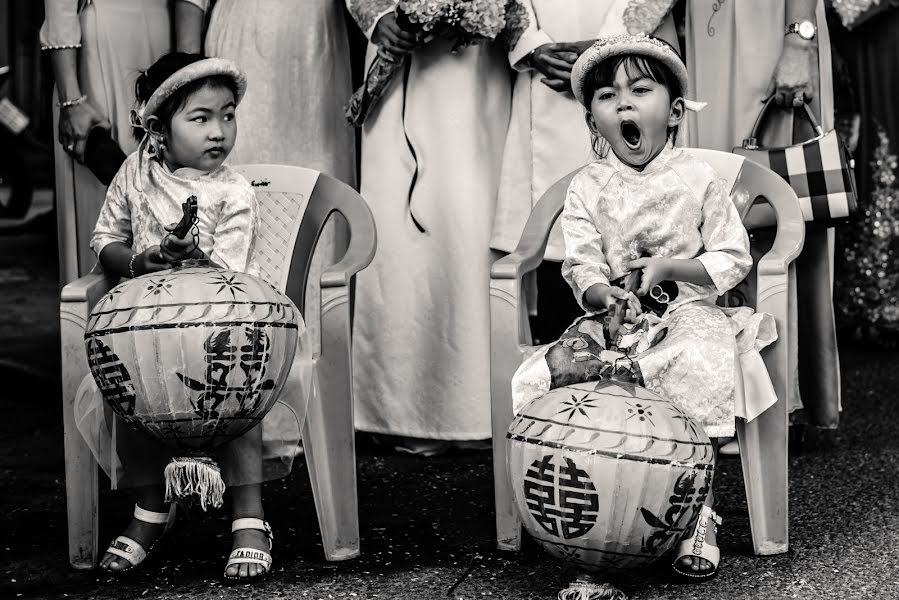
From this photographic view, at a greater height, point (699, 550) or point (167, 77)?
point (167, 77)

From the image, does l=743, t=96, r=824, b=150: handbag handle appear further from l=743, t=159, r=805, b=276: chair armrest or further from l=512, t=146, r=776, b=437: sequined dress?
l=512, t=146, r=776, b=437: sequined dress

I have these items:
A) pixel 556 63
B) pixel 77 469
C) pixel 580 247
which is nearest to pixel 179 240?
pixel 77 469

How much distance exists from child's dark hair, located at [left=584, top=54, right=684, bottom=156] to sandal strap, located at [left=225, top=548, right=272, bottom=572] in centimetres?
132

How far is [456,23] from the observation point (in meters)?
3.49

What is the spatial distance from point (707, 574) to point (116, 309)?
1401 mm

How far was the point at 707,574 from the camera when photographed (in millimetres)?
2520

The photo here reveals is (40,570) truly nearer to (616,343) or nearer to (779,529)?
(616,343)

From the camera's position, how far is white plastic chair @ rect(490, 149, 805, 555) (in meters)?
2.69

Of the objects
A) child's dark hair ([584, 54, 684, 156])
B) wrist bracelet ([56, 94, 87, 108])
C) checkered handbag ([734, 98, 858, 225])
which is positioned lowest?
checkered handbag ([734, 98, 858, 225])

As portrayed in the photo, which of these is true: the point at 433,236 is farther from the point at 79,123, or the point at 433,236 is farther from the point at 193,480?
the point at 193,480

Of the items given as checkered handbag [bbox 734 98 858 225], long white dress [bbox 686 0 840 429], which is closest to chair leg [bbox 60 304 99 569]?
checkered handbag [bbox 734 98 858 225]

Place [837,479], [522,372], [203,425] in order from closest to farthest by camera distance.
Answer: [203,425] < [522,372] < [837,479]

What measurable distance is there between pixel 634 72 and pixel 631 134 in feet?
0.48

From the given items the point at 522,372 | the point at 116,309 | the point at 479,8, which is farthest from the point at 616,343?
the point at 479,8
